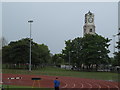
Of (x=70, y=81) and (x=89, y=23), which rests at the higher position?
(x=89, y=23)

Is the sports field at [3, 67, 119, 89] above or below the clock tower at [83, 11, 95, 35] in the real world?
below

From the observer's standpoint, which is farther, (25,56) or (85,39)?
(85,39)

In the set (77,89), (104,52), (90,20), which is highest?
(90,20)

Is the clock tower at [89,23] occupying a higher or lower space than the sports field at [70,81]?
higher

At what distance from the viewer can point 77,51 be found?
65250 millimetres

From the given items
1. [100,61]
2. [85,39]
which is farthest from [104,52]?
[85,39]

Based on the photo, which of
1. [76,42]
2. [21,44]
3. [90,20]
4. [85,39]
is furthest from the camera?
[90,20]

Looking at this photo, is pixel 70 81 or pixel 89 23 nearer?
pixel 70 81

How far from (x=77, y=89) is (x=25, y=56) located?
3827 centimetres

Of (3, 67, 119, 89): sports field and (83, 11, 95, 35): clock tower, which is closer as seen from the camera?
(3, 67, 119, 89): sports field

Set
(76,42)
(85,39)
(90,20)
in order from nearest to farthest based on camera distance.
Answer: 1. (85,39)
2. (76,42)
3. (90,20)

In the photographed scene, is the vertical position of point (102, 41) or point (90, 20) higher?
point (90, 20)

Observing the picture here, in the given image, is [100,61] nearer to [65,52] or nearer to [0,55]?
[65,52]

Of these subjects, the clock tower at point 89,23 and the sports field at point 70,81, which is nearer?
the sports field at point 70,81
